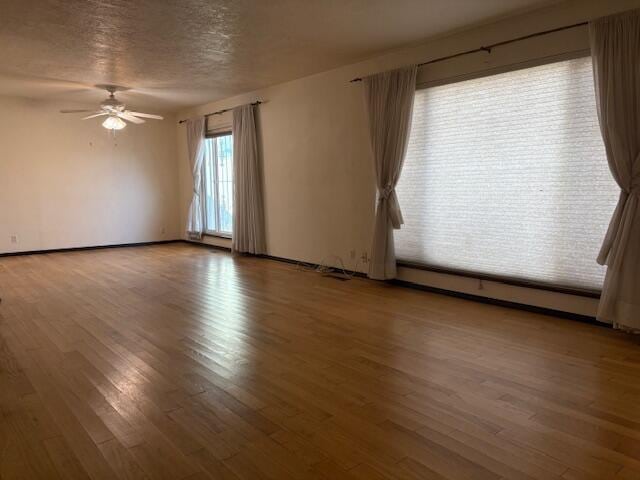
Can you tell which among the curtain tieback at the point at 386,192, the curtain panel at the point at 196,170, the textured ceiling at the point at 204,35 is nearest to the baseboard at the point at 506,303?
the curtain tieback at the point at 386,192

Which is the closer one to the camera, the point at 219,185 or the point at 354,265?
the point at 354,265

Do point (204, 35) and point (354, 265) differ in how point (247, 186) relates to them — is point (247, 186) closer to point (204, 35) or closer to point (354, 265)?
point (354, 265)

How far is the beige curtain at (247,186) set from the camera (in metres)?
7.37

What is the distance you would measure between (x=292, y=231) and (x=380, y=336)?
3.46m

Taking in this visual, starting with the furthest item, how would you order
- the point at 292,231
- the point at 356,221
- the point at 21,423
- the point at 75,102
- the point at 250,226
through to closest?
the point at 75,102 → the point at 250,226 → the point at 292,231 → the point at 356,221 → the point at 21,423

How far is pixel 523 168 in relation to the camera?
168 inches

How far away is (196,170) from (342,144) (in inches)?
154

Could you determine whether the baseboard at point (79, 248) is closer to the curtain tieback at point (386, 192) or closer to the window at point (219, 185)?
the window at point (219, 185)

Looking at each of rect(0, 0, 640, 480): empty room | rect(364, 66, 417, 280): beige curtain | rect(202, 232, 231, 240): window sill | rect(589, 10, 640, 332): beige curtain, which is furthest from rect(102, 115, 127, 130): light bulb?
rect(589, 10, 640, 332): beige curtain

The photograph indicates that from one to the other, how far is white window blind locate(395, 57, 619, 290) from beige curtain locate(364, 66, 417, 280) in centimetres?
13

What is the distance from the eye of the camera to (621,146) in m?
3.56

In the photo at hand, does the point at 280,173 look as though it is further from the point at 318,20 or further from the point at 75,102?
the point at 75,102

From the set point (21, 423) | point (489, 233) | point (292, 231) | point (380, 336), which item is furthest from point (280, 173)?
point (21, 423)

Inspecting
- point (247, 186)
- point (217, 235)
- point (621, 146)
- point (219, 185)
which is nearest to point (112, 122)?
point (247, 186)
